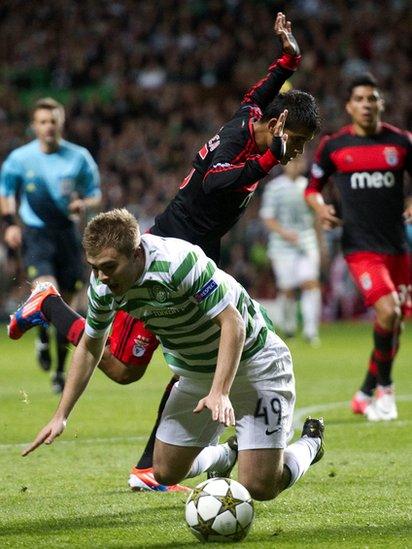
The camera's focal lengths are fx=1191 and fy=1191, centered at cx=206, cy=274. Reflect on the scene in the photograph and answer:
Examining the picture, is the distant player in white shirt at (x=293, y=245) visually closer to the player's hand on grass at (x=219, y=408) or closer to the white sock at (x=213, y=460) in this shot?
the white sock at (x=213, y=460)

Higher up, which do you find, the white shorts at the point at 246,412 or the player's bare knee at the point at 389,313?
the white shorts at the point at 246,412

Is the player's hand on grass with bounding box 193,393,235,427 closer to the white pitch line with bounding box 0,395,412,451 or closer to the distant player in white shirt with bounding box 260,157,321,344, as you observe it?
the white pitch line with bounding box 0,395,412,451

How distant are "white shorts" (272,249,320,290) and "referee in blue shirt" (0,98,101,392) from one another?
5865 millimetres

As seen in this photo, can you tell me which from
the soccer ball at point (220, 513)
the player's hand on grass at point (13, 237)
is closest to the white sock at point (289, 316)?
the player's hand on grass at point (13, 237)

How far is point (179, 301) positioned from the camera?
4.96 meters

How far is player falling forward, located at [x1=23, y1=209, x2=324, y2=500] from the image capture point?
4766 millimetres

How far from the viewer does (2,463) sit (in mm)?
7129

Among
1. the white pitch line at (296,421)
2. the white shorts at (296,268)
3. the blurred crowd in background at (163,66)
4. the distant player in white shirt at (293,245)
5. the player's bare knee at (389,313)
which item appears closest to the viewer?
the white pitch line at (296,421)

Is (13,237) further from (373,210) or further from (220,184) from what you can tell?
(220,184)

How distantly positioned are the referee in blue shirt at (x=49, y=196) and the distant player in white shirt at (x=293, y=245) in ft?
18.1

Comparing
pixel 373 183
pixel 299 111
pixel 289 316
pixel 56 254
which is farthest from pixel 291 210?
pixel 299 111

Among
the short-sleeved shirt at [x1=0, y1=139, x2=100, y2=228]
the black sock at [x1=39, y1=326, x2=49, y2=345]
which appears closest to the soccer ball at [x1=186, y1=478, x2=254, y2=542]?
the black sock at [x1=39, y1=326, x2=49, y2=345]

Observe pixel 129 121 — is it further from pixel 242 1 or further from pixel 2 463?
pixel 2 463

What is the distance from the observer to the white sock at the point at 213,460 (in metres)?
5.78
